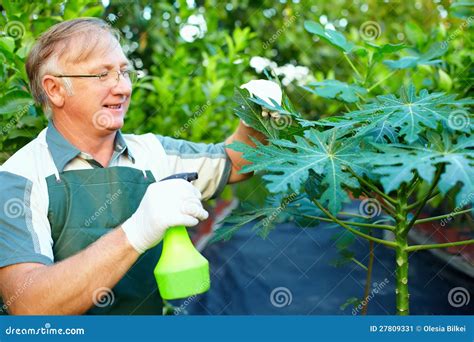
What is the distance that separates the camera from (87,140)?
199 centimetres

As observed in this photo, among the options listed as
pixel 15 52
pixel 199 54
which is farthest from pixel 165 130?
pixel 15 52

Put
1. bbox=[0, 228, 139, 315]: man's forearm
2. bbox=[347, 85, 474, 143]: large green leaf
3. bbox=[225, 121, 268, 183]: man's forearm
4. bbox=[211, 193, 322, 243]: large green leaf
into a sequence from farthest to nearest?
1. bbox=[225, 121, 268, 183]: man's forearm
2. bbox=[211, 193, 322, 243]: large green leaf
3. bbox=[0, 228, 139, 315]: man's forearm
4. bbox=[347, 85, 474, 143]: large green leaf

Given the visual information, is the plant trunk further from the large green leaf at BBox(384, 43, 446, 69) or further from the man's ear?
the man's ear

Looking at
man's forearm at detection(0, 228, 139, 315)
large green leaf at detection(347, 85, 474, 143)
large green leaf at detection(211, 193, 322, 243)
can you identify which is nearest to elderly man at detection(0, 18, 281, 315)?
man's forearm at detection(0, 228, 139, 315)

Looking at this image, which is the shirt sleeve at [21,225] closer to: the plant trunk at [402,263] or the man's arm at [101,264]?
the man's arm at [101,264]

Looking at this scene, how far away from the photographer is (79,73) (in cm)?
193

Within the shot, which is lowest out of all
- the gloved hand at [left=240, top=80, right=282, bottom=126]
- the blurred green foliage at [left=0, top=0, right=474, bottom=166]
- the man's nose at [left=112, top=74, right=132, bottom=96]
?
the blurred green foliage at [left=0, top=0, right=474, bottom=166]

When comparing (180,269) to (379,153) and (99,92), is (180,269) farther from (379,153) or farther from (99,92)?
(99,92)

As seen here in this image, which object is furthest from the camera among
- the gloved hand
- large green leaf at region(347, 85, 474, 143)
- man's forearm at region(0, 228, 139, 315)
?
the gloved hand

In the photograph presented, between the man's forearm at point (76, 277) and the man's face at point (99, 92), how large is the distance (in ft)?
1.41

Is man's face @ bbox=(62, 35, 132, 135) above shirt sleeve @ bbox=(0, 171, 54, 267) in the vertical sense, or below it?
above

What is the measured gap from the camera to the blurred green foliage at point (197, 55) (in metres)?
2.21

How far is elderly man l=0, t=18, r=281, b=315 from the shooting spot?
1633 mm
